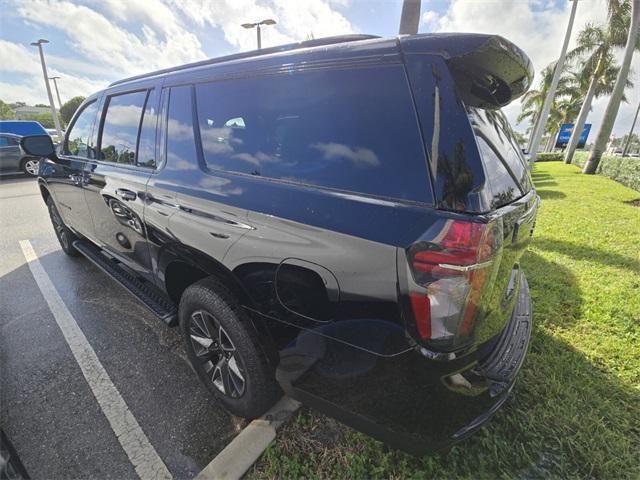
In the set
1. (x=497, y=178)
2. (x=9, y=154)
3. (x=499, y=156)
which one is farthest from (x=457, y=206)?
(x=9, y=154)

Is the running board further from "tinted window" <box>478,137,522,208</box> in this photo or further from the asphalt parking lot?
"tinted window" <box>478,137,522,208</box>

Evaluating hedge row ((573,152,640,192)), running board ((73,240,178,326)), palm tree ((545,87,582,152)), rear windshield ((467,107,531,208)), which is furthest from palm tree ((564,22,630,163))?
running board ((73,240,178,326))

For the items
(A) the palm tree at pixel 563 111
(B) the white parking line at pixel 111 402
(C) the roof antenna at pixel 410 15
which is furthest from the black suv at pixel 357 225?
(A) the palm tree at pixel 563 111

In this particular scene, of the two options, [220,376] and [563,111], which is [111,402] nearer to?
[220,376]

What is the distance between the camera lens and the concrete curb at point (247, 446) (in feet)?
5.35

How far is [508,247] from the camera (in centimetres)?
131

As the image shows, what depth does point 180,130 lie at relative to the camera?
206 cm

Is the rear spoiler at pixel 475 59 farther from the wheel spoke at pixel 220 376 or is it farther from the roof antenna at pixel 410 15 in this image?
the roof antenna at pixel 410 15

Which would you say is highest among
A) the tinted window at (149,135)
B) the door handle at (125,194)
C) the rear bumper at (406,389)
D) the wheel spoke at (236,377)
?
the tinted window at (149,135)

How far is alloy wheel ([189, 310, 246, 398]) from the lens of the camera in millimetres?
1883

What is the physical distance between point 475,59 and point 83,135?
3.68m

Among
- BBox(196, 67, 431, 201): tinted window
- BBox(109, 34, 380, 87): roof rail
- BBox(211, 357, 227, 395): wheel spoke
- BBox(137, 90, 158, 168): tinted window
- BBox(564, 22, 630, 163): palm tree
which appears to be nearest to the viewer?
BBox(196, 67, 431, 201): tinted window

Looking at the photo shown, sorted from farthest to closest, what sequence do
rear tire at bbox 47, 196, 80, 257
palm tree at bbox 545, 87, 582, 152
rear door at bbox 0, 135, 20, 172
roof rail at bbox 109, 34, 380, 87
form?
palm tree at bbox 545, 87, 582, 152 → rear door at bbox 0, 135, 20, 172 → rear tire at bbox 47, 196, 80, 257 → roof rail at bbox 109, 34, 380, 87

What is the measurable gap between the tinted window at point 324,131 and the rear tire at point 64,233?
3.42 meters
